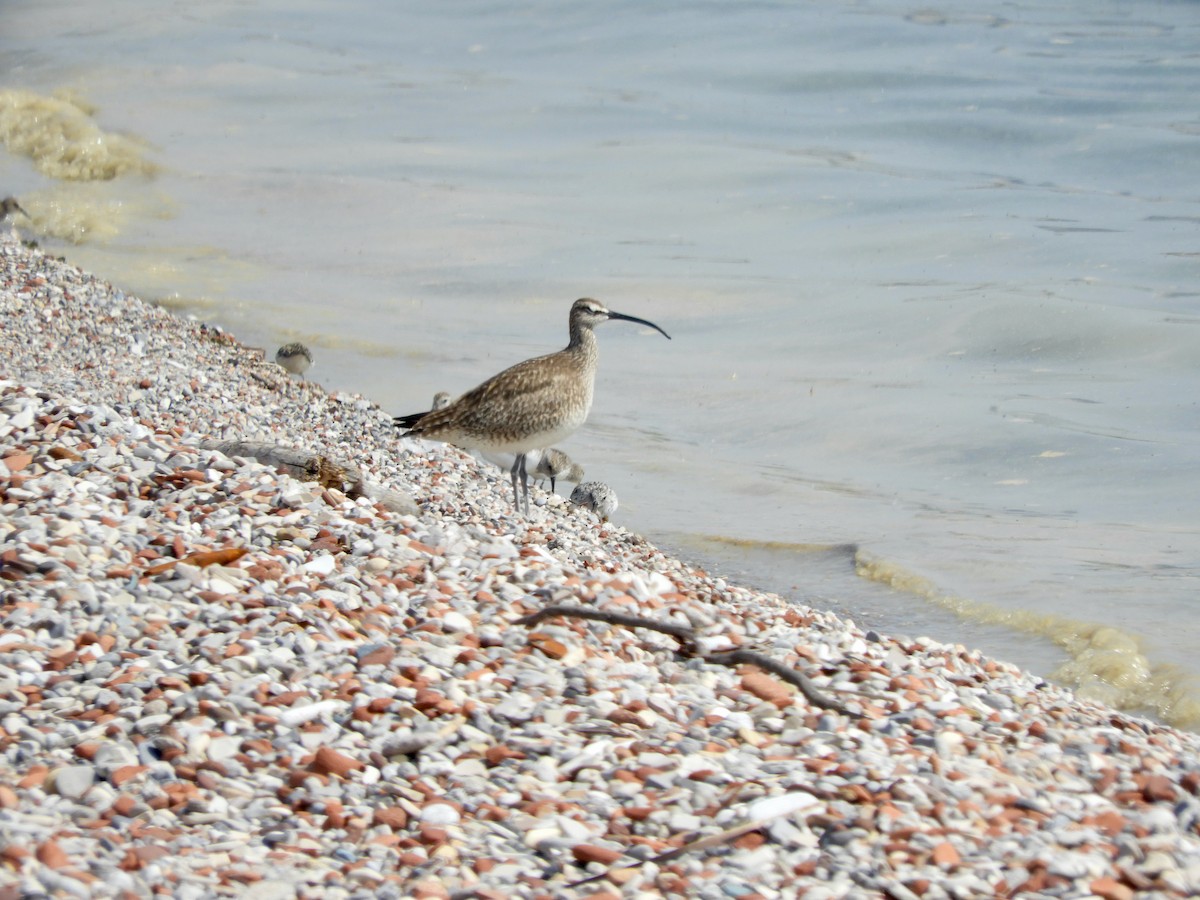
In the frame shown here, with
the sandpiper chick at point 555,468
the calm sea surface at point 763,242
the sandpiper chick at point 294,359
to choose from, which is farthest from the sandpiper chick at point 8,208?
the sandpiper chick at point 555,468

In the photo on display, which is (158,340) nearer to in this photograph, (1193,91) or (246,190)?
(246,190)

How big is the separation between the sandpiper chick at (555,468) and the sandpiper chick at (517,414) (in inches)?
68.5

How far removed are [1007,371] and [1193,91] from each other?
14.9m

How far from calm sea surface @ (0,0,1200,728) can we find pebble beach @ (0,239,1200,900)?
12.8ft

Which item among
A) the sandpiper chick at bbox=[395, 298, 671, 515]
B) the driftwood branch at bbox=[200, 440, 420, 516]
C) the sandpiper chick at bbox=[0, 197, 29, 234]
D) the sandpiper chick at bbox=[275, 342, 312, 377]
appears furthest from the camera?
the sandpiper chick at bbox=[0, 197, 29, 234]

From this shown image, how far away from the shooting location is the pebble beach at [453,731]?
4.55 metres

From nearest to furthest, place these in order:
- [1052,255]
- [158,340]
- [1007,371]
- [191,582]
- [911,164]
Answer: [191,582], [158,340], [1007,371], [1052,255], [911,164]

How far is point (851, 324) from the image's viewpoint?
1844 cm

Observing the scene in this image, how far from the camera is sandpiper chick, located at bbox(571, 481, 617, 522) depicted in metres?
11.7

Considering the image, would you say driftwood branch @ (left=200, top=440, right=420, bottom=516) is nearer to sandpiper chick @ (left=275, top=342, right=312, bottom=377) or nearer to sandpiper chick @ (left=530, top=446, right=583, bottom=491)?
sandpiper chick @ (left=530, top=446, right=583, bottom=491)

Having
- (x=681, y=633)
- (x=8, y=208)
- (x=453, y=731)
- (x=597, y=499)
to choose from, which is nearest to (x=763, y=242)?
(x=8, y=208)

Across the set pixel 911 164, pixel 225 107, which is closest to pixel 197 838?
pixel 911 164

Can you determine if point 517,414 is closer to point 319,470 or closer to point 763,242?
point 319,470

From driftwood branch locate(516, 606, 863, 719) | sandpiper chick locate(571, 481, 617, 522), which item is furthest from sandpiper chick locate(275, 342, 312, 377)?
driftwood branch locate(516, 606, 863, 719)
